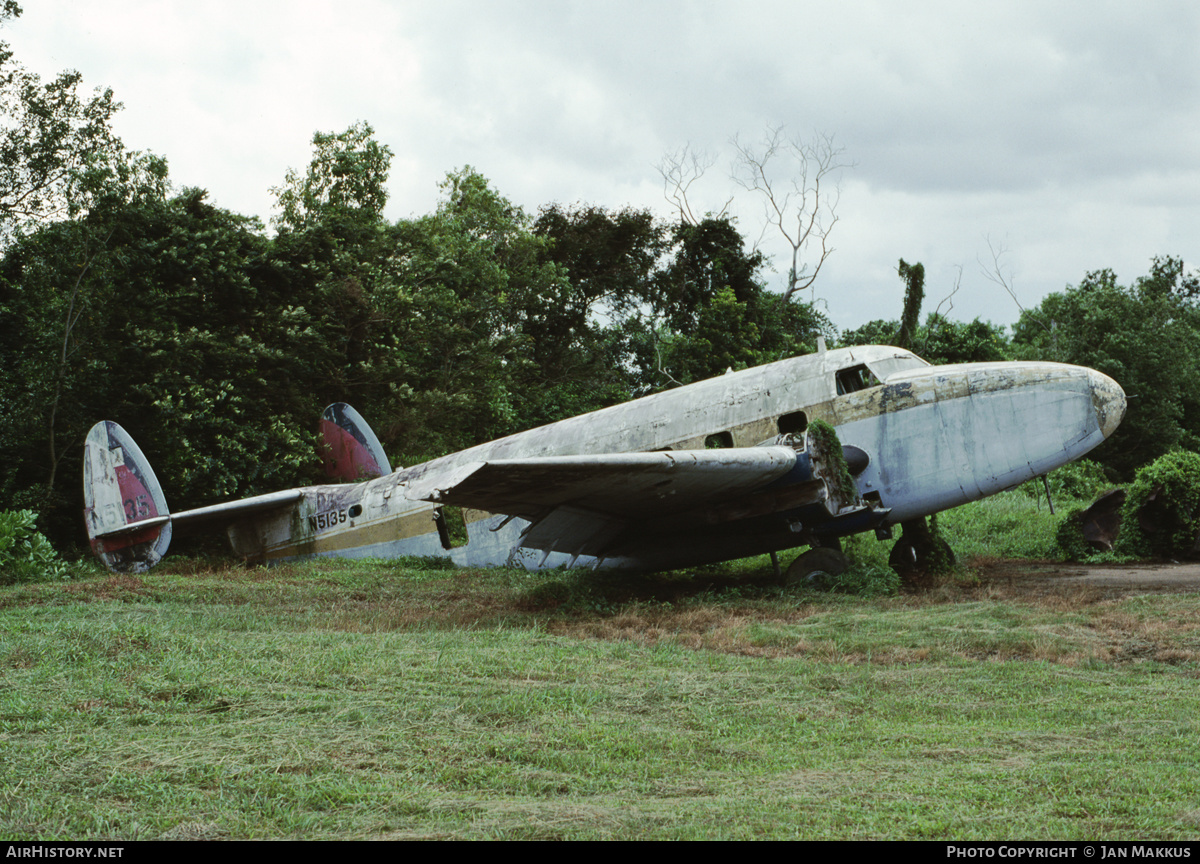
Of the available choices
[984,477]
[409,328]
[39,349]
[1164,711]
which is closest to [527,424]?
[409,328]

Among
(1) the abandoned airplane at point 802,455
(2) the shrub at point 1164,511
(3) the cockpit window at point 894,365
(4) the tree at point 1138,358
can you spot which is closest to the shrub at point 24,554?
(1) the abandoned airplane at point 802,455

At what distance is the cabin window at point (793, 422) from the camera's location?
12.6 m

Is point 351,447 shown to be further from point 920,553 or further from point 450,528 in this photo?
point 920,553

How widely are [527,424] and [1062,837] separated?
97.0ft

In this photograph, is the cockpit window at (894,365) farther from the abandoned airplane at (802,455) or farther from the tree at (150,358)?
the tree at (150,358)

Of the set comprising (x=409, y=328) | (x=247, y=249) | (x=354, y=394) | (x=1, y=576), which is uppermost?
(x=247, y=249)

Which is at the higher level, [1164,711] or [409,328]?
[409,328]

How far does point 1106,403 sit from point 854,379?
3.16m

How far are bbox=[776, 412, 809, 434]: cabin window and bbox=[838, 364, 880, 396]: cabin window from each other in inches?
23.7

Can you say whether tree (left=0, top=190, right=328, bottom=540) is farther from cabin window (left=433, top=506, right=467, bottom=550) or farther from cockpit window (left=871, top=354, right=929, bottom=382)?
cockpit window (left=871, top=354, right=929, bottom=382)

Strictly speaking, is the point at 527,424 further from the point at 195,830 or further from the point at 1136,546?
the point at 195,830

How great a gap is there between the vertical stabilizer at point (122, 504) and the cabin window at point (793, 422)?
1047cm

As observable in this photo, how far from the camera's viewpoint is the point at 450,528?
50.9 ft

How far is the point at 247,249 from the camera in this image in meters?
A: 21.8
